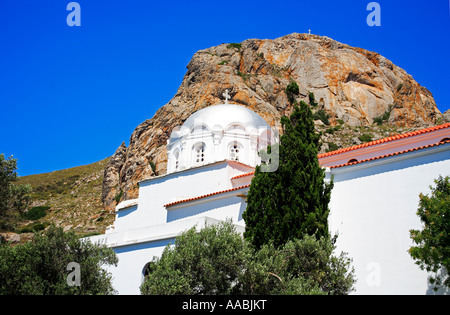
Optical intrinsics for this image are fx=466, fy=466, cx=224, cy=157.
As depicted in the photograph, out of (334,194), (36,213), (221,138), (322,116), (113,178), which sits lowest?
(334,194)

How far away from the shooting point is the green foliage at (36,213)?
5278 cm

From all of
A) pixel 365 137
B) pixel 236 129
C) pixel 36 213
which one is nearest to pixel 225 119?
pixel 236 129

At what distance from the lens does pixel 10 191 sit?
96.0ft

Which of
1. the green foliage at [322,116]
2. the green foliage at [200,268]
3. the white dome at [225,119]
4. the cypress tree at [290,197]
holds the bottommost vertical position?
the green foliage at [200,268]

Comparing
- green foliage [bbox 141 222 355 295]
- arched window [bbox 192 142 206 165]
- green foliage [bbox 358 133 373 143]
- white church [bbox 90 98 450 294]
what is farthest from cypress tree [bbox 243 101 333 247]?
green foliage [bbox 358 133 373 143]

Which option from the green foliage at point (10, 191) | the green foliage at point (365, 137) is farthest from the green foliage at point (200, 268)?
the green foliage at point (365, 137)

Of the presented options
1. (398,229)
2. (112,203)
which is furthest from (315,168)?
(112,203)

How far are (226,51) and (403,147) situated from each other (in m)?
44.5

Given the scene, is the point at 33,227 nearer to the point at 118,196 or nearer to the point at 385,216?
the point at 118,196

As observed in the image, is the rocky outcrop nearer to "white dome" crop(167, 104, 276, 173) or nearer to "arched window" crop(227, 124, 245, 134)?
"white dome" crop(167, 104, 276, 173)

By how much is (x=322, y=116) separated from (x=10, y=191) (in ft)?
124

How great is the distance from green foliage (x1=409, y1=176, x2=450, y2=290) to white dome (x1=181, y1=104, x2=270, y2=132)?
1327 cm

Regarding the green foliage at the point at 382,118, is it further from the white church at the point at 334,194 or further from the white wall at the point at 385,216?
the white wall at the point at 385,216

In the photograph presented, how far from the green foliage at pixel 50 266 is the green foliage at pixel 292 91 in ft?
145
